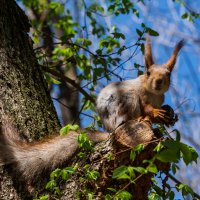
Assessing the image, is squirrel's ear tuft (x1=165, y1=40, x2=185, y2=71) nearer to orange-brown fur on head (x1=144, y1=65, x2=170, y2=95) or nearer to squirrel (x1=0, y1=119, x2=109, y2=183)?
orange-brown fur on head (x1=144, y1=65, x2=170, y2=95)

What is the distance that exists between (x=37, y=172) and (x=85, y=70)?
212cm

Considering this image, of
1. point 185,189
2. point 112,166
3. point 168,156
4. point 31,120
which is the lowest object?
point 185,189

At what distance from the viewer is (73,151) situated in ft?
9.44

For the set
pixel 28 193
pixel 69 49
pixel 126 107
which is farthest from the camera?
pixel 69 49

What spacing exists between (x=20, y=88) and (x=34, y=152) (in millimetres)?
591

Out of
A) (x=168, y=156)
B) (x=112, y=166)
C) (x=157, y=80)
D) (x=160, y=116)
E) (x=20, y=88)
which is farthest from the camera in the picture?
(x=157, y=80)

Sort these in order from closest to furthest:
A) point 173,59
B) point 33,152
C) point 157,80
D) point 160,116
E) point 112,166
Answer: point 112,166, point 33,152, point 160,116, point 157,80, point 173,59

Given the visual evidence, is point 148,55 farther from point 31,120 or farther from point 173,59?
point 31,120

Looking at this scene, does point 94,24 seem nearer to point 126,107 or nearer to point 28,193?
point 126,107

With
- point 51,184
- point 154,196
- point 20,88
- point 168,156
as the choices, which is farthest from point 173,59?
point 168,156

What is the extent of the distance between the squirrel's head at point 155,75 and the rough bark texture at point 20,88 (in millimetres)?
842

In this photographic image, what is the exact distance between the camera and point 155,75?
376 centimetres

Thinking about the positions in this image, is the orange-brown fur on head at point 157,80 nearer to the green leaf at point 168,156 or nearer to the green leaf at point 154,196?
the green leaf at point 154,196

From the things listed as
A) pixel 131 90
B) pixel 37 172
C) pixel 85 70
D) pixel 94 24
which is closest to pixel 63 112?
pixel 94 24
